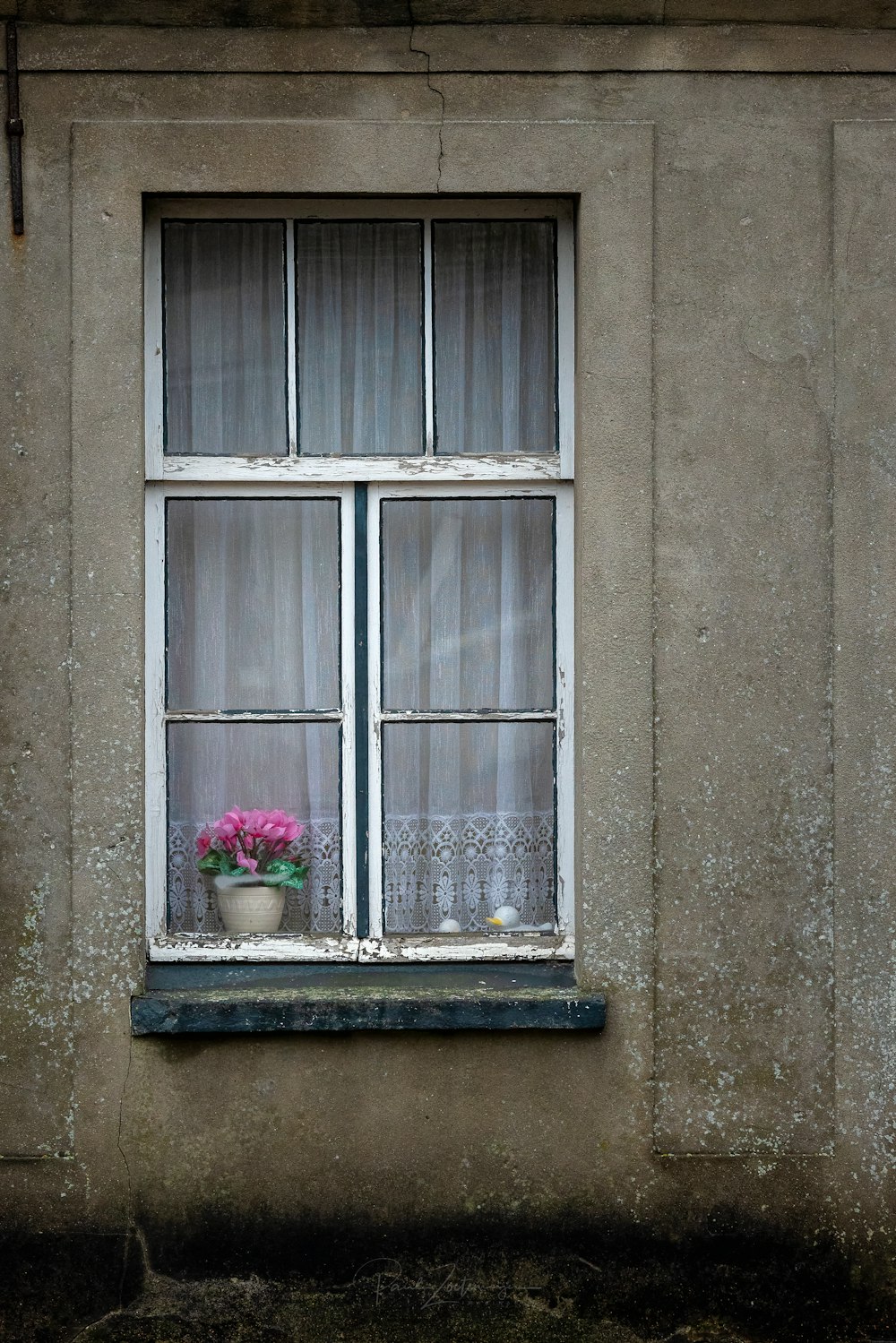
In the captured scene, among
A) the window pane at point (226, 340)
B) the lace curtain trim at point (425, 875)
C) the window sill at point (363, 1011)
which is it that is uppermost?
the window pane at point (226, 340)

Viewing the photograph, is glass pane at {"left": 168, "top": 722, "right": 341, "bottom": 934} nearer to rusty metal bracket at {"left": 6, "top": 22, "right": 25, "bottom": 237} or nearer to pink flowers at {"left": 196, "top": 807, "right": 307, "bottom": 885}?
pink flowers at {"left": 196, "top": 807, "right": 307, "bottom": 885}

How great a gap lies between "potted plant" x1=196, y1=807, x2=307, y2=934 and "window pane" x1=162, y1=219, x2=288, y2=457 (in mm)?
1138

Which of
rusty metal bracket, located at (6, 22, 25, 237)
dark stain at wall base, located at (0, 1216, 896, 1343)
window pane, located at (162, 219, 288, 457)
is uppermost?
rusty metal bracket, located at (6, 22, 25, 237)

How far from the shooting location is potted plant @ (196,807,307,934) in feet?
13.4

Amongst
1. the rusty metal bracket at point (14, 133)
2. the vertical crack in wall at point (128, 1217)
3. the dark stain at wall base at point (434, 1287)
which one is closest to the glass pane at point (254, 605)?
the rusty metal bracket at point (14, 133)

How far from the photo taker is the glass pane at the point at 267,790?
414 cm

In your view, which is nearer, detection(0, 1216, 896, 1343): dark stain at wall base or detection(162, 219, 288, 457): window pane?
detection(0, 1216, 896, 1343): dark stain at wall base

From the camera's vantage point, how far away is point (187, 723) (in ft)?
13.6

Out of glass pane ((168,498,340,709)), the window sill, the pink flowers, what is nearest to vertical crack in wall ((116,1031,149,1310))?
the window sill

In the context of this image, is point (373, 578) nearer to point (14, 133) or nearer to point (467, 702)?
point (467, 702)

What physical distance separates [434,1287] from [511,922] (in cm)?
106

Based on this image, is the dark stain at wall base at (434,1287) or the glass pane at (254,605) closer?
the dark stain at wall base at (434,1287)

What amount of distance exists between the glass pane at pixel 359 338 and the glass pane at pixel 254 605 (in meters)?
0.27
